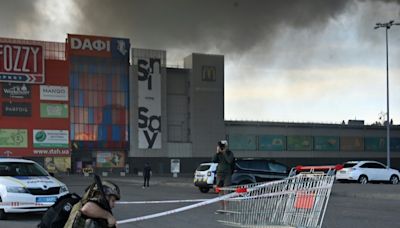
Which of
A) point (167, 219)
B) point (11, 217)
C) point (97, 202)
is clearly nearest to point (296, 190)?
point (97, 202)

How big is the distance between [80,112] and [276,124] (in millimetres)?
26428

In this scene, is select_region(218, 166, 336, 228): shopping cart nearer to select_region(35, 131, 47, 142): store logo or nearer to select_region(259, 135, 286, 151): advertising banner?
select_region(35, 131, 47, 142): store logo

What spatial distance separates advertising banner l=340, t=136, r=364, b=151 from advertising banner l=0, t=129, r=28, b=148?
43.1m

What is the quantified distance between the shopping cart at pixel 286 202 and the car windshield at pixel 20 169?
21.2 ft

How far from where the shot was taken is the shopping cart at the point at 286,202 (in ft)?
22.4

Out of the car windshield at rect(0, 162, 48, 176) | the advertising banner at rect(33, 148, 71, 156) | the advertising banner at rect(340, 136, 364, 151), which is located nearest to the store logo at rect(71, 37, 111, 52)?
the advertising banner at rect(33, 148, 71, 156)

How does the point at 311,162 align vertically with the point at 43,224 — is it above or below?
below

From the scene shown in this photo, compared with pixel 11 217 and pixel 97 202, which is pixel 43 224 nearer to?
pixel 97 202

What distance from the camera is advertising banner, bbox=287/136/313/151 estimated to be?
7688cm

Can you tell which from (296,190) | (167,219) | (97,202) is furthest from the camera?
(167,219)

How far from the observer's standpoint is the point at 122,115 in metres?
71.1

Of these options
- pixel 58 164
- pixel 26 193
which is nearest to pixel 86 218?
pixel 26 193

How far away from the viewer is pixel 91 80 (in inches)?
Answer: 2798

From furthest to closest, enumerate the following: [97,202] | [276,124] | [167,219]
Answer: [276,124] < [167,219] < [97,202]
